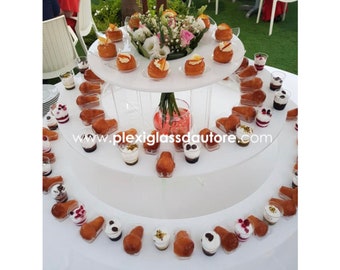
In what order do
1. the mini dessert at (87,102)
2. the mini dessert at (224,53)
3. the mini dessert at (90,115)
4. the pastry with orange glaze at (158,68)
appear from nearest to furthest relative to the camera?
the pastry with orange glaze at (158,68) → the mini dessert at (224,53) → the mini dessert at (90,115) → the mini dessert at (87,102)

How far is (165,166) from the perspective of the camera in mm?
1717

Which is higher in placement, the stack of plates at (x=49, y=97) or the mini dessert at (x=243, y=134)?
the mini dessert at (x=243, y=134)

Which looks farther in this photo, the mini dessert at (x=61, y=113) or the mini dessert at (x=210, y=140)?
the mini dessert at (x=61, y=113)

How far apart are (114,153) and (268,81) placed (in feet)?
4.30

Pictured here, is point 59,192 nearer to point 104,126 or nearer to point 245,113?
point 104,126

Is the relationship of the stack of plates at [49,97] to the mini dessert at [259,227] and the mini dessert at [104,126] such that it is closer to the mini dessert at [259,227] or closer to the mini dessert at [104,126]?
the mini dessert at [104,126]

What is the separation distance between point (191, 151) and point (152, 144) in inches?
10.0

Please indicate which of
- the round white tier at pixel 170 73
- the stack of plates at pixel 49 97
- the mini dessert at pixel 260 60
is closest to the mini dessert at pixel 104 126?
the round white tier at pixel 170 73

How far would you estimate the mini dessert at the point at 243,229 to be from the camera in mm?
1770

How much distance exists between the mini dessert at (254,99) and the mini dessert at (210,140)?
0.43m

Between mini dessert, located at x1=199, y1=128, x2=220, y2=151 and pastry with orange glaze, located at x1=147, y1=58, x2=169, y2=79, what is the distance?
0.48 metres

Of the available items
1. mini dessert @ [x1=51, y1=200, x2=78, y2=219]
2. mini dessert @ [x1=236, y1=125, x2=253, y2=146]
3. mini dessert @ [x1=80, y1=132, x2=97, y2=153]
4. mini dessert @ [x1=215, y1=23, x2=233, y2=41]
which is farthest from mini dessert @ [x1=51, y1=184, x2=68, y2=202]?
mini dessert @ [x1=215, y1=23, x2=233, y2=41]

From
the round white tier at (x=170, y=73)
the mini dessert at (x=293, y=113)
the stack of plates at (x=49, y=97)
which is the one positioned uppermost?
the round white tier at (x=170, y=73)

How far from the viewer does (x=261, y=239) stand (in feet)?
6.10
